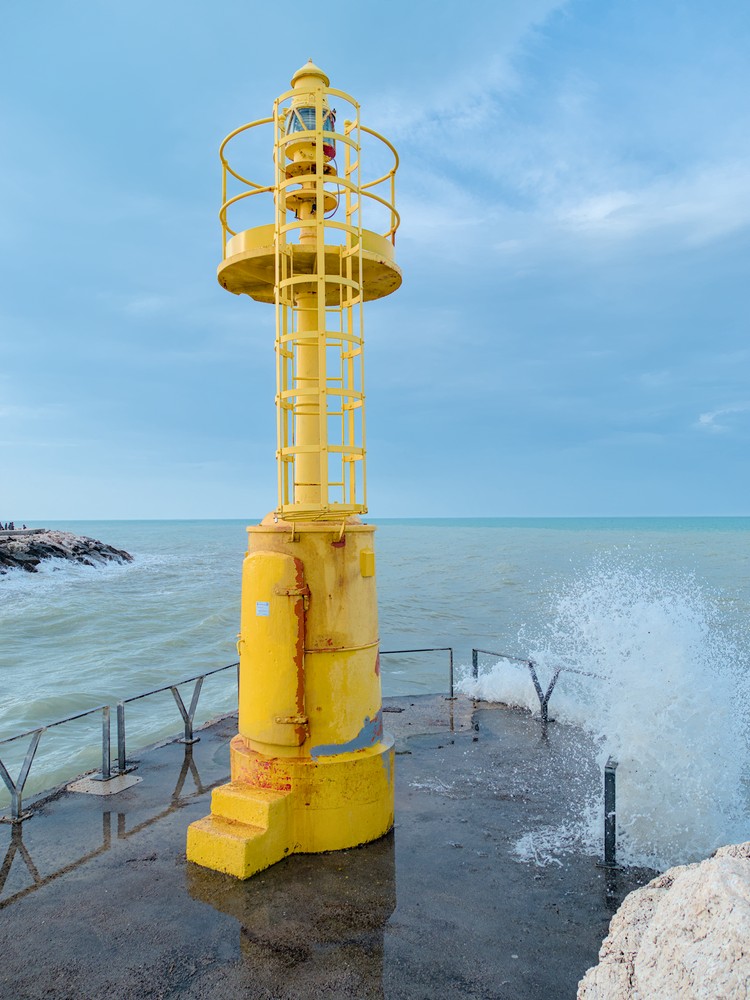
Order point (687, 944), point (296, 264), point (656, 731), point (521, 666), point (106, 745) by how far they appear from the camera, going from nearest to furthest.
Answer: point (687, 944) < point (296, 264) < point (106, 745) < point (656, 731) < point (521, 666)

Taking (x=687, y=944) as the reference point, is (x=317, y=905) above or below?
below

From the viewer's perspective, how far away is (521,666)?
14.0 metres

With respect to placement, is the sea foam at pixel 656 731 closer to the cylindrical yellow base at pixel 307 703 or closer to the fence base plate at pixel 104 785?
the cylindrical yellow base at pixel 307 703

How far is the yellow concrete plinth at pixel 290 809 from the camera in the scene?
624 centimetres

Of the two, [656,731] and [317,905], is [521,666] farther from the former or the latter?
[317,905]

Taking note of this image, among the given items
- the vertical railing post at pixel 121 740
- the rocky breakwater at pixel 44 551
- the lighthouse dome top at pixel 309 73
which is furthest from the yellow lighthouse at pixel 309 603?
the rocky breakwater at pixel 44 551

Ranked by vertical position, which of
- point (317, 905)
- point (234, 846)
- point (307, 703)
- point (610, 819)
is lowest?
point (317, 905)

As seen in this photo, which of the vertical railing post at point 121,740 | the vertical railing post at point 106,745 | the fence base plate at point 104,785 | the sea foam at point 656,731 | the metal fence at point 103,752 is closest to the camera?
the sea foam at point 656,731

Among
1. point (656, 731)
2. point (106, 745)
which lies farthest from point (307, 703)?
point (656, 731)

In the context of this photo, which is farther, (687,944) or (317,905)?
(317,905)

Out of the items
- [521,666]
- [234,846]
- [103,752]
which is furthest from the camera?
[521,666]

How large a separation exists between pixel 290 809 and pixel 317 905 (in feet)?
3.31

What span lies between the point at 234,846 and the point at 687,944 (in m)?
4.51

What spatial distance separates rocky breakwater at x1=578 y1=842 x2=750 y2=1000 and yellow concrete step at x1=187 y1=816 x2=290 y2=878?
387cm
